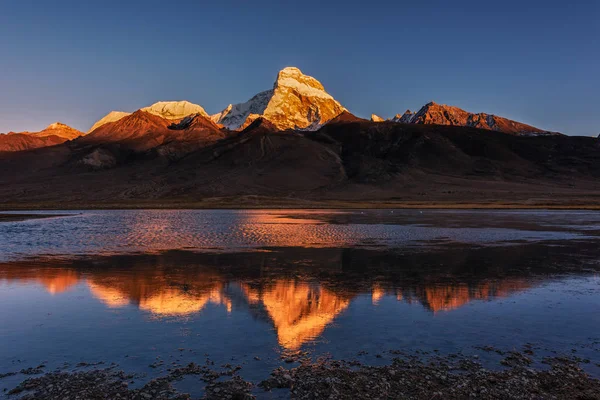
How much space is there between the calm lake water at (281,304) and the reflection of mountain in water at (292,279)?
0.09m

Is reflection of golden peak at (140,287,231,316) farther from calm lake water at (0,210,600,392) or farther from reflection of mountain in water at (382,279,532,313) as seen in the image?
reflection of mountain in water at (382,279,532,313)

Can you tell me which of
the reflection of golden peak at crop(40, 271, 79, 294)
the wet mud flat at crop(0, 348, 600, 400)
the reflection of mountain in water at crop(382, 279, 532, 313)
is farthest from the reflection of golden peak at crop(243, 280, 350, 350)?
the reflection of golden peak at crop(40, 271, 79, 294)

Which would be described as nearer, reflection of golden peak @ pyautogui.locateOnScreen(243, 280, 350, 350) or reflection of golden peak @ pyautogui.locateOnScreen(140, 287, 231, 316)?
reflection of golden peak @ pyautogui.locateOnScreen(243, 280, 350, 350)

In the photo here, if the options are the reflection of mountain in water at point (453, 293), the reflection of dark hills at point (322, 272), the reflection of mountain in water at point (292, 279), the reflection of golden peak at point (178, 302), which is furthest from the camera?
the reflection of dark hills at point (322, 272)

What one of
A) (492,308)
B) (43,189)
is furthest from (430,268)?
(43,189)

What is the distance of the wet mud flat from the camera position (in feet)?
31.9

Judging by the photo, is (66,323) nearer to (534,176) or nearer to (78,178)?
(78,178)

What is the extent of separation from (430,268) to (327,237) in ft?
57.1

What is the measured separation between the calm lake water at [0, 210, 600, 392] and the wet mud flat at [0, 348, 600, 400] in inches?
18.6

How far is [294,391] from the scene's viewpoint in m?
9.90

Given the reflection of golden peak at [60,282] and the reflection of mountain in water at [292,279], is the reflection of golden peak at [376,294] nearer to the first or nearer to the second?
Answer: the reflection of mountain in water at [292,279]

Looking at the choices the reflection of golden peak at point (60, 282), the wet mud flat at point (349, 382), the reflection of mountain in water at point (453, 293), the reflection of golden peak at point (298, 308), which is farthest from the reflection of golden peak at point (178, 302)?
the reflection of mountain in water at point (453, 293)

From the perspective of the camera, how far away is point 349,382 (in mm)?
10281

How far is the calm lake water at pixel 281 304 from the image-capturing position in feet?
40.9
